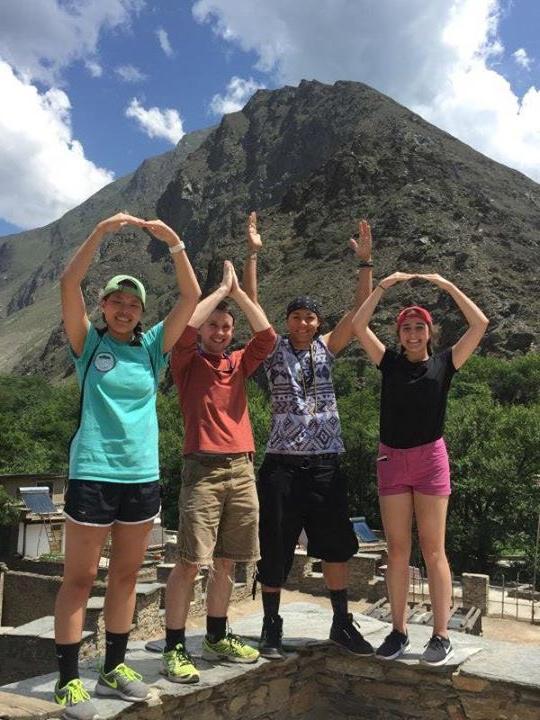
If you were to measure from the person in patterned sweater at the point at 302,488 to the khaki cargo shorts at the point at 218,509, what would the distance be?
0.20 metres

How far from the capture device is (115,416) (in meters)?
3.35

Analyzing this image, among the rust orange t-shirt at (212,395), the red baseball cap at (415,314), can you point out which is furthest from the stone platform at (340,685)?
the red baseball cap at (415,314)

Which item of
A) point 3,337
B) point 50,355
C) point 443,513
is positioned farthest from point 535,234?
point 3,337

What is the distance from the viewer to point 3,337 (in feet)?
549

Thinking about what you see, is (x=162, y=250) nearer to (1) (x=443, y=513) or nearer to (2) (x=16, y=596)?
(2) (x=16, y=596)

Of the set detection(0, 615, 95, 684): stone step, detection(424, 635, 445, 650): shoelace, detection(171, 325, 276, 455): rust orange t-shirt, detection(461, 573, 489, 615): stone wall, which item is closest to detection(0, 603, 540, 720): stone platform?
detection(424, 635, 445, 650): shoelace

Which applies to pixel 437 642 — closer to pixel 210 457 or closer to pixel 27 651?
pixel 210 457

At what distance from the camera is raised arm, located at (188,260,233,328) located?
400 centimetres

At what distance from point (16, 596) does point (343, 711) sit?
44.7 ft

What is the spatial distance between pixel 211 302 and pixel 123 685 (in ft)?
6.90

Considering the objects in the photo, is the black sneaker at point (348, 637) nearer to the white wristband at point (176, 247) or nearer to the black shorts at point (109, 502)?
the black shorts at point (109, 502)

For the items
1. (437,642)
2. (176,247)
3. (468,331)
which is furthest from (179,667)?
(468,331)

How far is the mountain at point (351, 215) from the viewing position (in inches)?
2189

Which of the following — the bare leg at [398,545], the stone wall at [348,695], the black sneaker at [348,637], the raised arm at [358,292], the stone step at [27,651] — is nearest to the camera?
the stone wall at [348,695]
